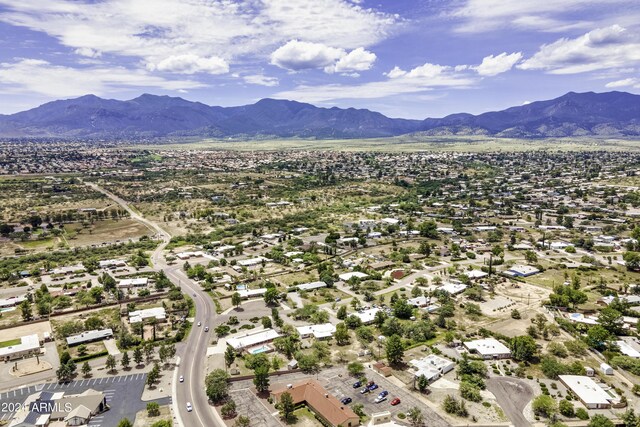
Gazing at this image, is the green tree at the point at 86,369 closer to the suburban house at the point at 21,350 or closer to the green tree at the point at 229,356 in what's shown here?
the suburban house at the point at 21,350

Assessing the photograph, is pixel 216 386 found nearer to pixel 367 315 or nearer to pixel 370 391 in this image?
pixel 370 391

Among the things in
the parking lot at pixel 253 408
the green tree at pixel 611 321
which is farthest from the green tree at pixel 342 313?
the green tree at pixel 611 321

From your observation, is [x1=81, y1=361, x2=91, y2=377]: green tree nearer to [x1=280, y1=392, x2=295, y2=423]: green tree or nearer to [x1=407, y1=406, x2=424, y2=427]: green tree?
[x1=280, y1=392, x2=295, y2=423]: green tree

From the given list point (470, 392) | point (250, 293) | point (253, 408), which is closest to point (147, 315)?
point (250, 293)

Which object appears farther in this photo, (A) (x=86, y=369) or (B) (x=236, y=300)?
(B) (x=236, y=300)

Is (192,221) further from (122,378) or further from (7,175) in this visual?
(7,175)

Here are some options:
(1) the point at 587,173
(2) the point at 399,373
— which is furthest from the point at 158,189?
(1) the point at 587,173

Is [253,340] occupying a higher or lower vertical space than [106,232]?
lower
